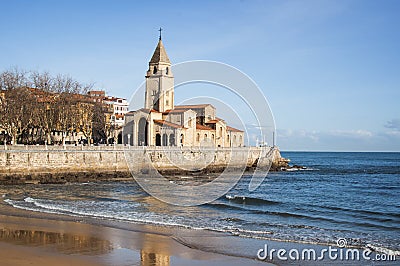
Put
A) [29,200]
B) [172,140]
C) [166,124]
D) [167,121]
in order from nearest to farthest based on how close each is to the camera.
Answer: [29,200] → [172,140] → [166,124] → [167,121]

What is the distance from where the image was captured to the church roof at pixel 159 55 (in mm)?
74875

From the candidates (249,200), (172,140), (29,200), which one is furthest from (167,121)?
(29,200)

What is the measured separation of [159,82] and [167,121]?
813 cm

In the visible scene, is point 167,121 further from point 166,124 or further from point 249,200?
point 249,200

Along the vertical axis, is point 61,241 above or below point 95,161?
below

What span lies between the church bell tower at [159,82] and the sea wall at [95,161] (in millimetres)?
14682

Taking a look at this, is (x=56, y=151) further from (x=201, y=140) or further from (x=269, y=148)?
(x=269, y=148)

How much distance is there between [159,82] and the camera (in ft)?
246

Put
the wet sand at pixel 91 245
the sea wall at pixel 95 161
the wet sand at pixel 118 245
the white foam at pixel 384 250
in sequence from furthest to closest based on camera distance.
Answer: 1. the sea wall at pixel 95 161
2. the white foam at pixel 384 250
3. the wet sand at pixel 118 245
4. the wet sand at pixel 91 245

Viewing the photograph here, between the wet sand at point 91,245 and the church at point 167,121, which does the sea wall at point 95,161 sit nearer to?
the church at point 167,121

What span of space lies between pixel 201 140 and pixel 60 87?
22.2m

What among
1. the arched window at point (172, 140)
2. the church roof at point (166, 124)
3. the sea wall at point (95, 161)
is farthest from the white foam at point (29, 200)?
the church roof at point (166, 124)

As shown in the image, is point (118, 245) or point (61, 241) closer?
point (118, 245)

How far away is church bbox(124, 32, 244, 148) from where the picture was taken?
67.2 meters
